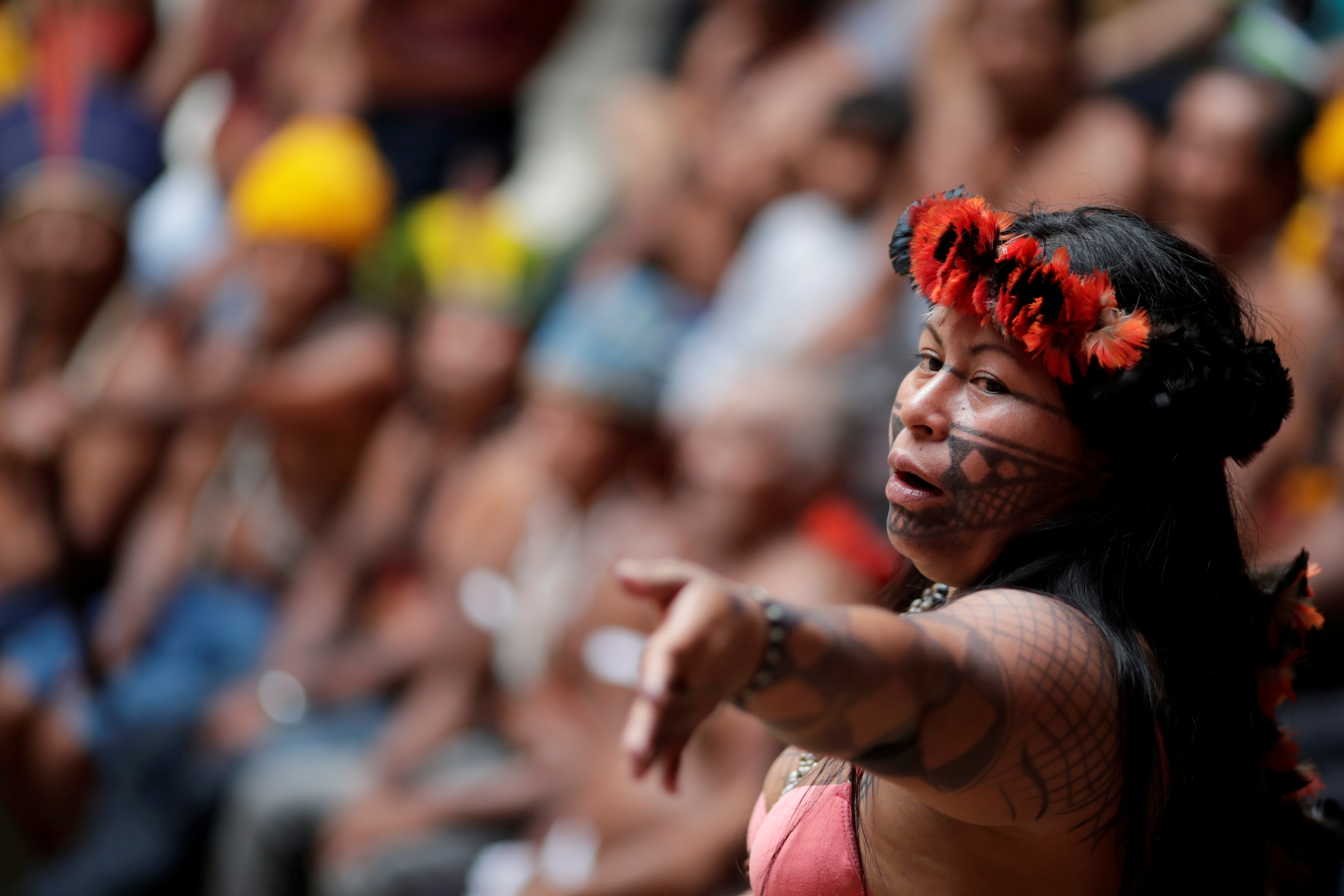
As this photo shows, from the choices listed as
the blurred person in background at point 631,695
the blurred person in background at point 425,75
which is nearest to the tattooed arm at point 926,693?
the blurred person in background at point 631,695

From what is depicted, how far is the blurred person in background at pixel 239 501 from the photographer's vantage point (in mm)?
3766

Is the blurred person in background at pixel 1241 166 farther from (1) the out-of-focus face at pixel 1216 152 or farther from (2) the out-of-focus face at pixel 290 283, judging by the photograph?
(2) the out-of-focus face at pixel 290 283

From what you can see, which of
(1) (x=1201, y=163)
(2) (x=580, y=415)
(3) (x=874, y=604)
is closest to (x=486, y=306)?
(2) (x=580, y=415)

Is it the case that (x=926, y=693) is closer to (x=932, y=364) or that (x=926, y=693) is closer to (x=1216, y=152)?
(x=932, y=364)

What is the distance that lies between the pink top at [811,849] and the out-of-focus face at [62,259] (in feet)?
13.9

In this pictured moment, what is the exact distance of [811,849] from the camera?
3.77ft

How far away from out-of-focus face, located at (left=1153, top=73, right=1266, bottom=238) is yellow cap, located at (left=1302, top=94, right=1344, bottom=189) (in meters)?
0.10

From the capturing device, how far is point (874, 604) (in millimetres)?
1460

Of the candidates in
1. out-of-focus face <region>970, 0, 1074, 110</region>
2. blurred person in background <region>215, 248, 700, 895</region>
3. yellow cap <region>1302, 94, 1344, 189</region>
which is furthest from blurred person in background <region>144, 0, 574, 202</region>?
yellow cap <region>1302, 94, 1344, 189</region>

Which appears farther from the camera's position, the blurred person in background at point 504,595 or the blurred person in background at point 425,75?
the blurred person in background at point 425,75

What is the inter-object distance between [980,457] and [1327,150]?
190cm

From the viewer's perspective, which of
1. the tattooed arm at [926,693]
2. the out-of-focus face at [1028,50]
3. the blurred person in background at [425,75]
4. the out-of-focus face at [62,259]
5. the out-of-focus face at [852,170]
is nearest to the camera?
the tattooed arm at [926,693]

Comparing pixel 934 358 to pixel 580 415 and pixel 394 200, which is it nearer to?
pixel 580 415

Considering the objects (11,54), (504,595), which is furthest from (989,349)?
(11,54)
